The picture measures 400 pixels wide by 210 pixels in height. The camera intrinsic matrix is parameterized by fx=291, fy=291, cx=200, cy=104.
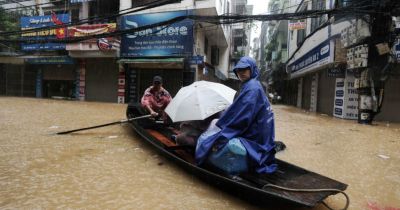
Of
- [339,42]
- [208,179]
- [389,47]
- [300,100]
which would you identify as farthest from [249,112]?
[300,100]

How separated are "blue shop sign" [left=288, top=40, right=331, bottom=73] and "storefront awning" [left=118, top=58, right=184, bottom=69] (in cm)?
715

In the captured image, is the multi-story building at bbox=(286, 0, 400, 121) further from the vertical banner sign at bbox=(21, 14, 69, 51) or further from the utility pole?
the vertical banner sign at bbox=(21, 14, 69, 51)

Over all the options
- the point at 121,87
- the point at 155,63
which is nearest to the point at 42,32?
the point at 121,87

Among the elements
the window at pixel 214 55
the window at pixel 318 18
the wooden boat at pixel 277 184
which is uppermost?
the window at pixel 318 18

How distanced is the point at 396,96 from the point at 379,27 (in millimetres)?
3978

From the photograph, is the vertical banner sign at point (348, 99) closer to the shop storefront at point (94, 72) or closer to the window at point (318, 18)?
the window at point (318, 18)

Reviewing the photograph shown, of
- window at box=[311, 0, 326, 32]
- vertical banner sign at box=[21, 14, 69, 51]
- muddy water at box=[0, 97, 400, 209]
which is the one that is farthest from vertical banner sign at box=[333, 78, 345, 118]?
vertical banner sign at box=[21, 14, 69, 51]

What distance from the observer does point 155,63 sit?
17031 millimetres

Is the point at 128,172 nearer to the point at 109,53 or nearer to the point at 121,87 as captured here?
the point at 109,53

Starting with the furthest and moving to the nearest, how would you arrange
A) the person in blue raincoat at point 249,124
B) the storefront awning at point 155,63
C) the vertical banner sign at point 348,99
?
the storefront awning at point 155,63, the vertical banner sign at point 348,99, the person in blue raincoat at point 249,124

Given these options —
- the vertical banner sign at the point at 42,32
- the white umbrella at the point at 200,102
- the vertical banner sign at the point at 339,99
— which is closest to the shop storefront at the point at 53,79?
the vertical banner sign at the point at 42,32

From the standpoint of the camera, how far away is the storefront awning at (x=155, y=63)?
16.1 metres

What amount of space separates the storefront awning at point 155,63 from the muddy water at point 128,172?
9.43m

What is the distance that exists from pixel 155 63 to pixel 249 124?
14.5 m
